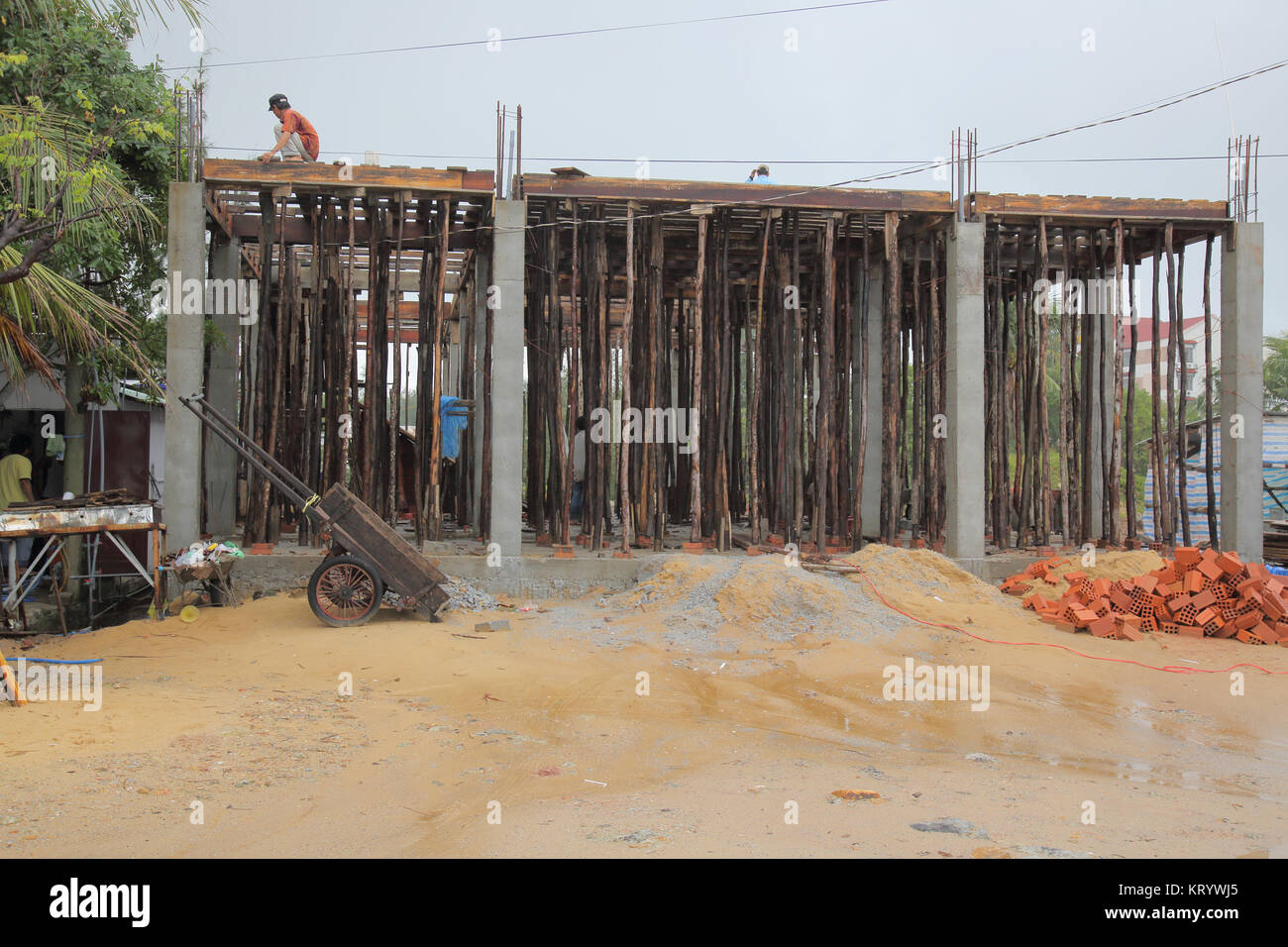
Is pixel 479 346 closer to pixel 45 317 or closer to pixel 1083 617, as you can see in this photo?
pixel 45 317

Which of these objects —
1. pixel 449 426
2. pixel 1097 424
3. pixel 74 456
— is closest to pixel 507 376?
pixel 449 426

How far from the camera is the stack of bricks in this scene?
32.7 ft

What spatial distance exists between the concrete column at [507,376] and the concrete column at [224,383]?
3.79 metres

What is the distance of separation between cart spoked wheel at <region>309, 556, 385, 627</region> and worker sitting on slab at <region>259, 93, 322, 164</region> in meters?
5.00

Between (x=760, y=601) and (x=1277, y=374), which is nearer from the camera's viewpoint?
(x=760, y=601)

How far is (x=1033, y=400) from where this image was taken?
12883 millimetres

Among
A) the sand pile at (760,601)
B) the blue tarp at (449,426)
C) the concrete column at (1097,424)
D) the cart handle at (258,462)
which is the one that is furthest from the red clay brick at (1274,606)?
the cart handle at (258,462)

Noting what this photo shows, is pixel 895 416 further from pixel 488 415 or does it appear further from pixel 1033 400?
pixel 488 415

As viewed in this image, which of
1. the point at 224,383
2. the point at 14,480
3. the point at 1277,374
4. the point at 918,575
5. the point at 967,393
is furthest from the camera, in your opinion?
the point at 1277,374

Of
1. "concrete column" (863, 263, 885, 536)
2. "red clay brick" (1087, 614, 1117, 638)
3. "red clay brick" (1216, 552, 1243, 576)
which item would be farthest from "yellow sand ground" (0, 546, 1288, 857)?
"concrete column" (863, 263, 885, 536)

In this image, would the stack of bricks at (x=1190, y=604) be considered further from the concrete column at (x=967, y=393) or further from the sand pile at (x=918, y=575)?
the concrete column at (x=967, y=393)

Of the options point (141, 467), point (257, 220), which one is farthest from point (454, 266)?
point (141, 467)

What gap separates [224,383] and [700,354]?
21.0 ft

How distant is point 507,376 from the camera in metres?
11.2
